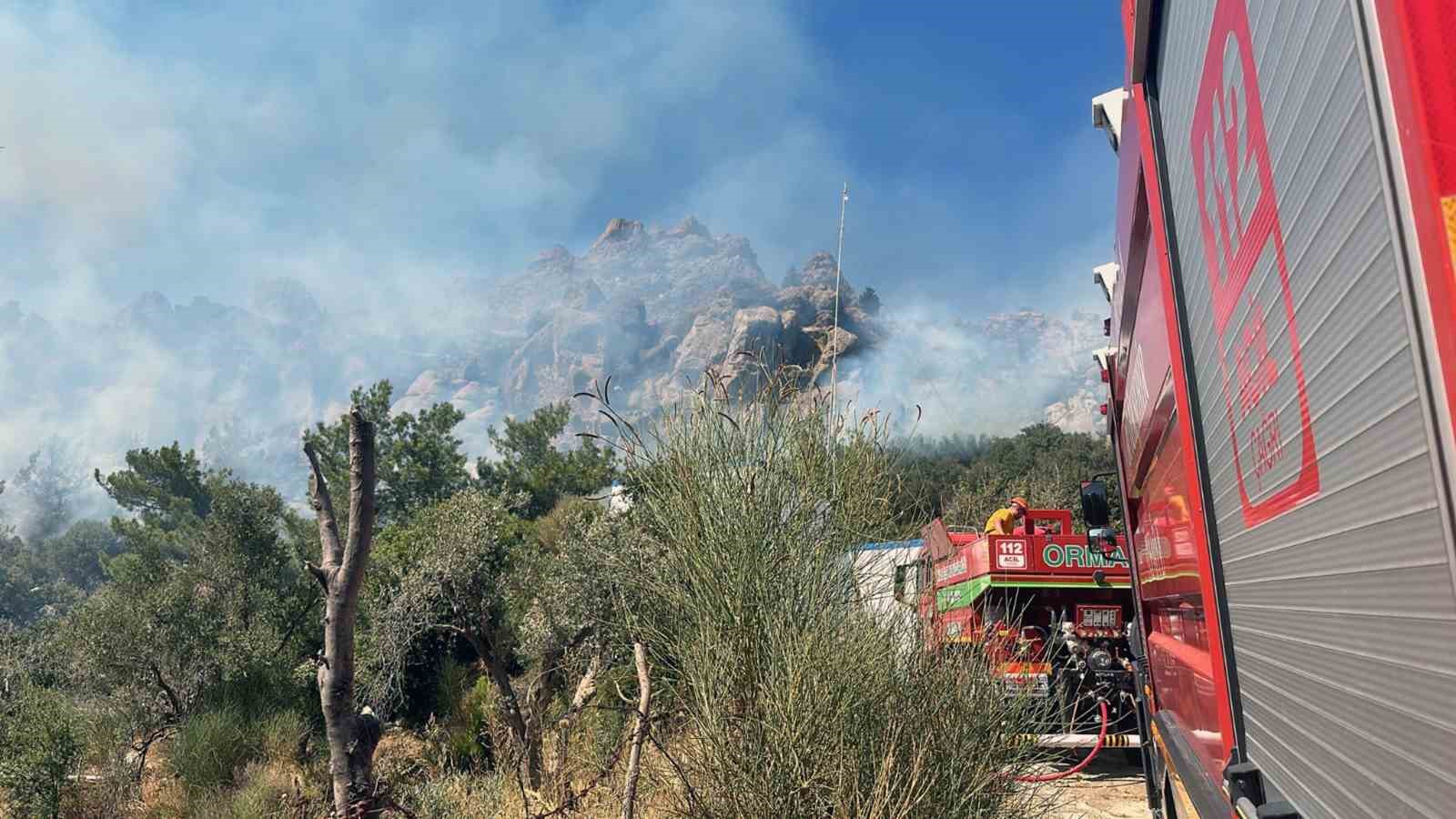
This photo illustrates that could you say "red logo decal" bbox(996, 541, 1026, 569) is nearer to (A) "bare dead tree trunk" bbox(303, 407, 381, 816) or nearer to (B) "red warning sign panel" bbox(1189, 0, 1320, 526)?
(A) "bare dead tree trunk" bbox(303, 407, 381, 816)

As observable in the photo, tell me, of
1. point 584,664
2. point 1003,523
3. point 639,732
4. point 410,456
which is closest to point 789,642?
point 639,732

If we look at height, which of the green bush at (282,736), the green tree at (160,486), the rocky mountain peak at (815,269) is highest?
the rocky mountain peak at (815,269)

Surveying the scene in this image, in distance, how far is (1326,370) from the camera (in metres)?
1.20

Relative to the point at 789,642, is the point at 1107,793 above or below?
below

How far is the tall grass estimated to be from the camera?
4.48 metres

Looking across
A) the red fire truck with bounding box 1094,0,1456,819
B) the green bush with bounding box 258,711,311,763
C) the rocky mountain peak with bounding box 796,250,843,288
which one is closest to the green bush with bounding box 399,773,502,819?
the red fire truck with bounding box 1094,0,1456,819

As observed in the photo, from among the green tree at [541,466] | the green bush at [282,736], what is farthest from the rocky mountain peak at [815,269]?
the green bush at [282,736]

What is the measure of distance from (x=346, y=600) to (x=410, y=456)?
4341 cm

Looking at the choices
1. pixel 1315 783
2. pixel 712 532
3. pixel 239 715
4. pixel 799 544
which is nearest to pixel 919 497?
pixel 799 544

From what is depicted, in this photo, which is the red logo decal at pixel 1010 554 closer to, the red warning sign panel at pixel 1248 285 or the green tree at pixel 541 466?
the red warning sign panel at pixel 1248 285

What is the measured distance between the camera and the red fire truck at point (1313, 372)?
2.90 feet

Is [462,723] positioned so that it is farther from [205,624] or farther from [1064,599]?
[1064,599]

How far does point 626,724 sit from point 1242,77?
6.89 metres

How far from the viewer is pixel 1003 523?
30.6 feet
